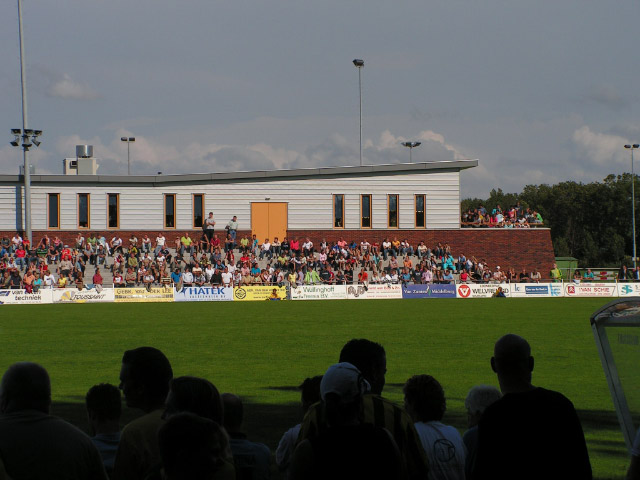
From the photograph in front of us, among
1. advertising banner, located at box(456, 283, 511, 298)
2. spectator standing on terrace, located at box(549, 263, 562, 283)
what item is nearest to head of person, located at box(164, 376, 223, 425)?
advertising banner, located at box(456, 283, 511, 298)

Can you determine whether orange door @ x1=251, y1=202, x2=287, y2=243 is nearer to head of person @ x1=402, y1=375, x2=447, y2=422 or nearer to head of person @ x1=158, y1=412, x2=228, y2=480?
A: head of person @ x1=402, y1=375, x2=447, y2=422

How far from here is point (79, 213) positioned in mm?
54688

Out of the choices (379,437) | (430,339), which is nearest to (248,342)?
(430,339)

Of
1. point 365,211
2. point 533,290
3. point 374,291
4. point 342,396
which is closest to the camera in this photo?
point 342,396

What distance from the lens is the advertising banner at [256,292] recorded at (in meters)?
43.9

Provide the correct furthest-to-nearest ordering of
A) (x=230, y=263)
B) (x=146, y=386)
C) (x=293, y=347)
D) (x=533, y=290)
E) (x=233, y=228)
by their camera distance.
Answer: (x=233, y=228), (x=230, y=263), (x=533, y=290), (x=293, y=347), (x=146, y=386)

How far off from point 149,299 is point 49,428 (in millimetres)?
39657

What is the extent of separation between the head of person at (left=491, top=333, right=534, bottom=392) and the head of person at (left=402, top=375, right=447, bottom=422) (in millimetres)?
673

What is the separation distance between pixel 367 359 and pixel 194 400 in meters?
1.29

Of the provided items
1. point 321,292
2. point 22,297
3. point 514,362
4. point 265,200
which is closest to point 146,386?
point 514,362

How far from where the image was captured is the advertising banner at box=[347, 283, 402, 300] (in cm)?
4491

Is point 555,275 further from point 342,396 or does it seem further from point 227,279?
point 342,396

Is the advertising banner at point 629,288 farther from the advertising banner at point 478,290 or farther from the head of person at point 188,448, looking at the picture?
the head of person at point 188,448

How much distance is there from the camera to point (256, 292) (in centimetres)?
4409
